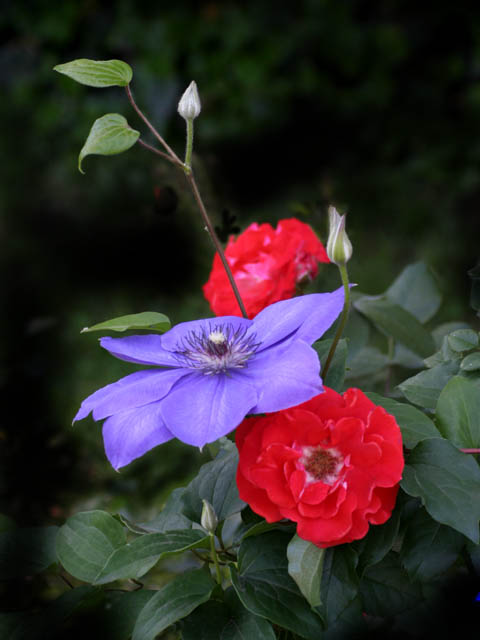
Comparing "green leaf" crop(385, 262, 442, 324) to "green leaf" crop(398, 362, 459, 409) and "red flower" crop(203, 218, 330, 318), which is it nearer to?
"red flower" crop(203, 218, 330, 318)

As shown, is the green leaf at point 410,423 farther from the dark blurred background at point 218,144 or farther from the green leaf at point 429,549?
the dark blurred background at point 218,144

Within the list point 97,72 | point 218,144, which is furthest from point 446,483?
point 218,144

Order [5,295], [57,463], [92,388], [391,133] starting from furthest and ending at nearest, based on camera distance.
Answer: [391,133]
[5,295]
[92,388]
[57,463]

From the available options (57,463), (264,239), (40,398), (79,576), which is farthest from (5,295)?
(79,576)

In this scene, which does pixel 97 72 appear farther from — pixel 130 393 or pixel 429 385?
pixel 429 385

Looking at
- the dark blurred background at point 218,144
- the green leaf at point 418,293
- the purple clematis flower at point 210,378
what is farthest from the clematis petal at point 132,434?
the dark blurred background at point 218,144

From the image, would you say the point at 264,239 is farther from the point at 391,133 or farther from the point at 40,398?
the point at 391,133
